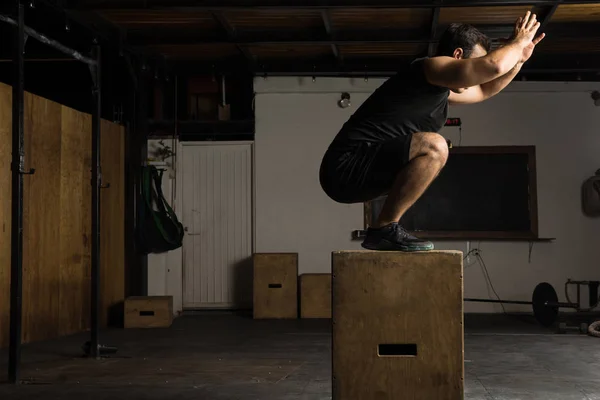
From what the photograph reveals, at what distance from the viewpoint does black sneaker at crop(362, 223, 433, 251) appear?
3289mm

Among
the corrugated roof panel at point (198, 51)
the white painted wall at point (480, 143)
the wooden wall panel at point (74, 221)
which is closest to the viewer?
the wooden wall panel at point (74, 221)

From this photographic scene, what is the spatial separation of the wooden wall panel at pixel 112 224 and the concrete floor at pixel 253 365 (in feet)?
2.23

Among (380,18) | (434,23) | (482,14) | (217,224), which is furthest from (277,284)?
(482,14)

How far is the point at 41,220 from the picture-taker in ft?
22.3

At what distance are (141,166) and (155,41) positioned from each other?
1.85m

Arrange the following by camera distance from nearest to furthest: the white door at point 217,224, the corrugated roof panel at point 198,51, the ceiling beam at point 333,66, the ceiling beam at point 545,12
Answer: the ceiling beam at point 545,12 → the corrugated roof panel at point 198,51 → the ceiling beam at point 333,66 → the white door at point 217,224

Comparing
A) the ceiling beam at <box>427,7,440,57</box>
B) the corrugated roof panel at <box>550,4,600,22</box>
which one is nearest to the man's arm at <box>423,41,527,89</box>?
the ceiling beam at <box>427,7,440,57</box>

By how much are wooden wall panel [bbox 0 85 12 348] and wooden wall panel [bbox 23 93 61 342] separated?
247 mm

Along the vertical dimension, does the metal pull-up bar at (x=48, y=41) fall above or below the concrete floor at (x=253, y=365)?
above

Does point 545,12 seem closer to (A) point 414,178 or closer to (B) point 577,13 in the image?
(B) point 577,13

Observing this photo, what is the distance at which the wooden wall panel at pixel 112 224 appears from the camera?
311 inches

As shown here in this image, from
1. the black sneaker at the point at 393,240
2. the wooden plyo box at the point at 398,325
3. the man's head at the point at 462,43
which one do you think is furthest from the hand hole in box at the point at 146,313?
the man's head at the point at 462,43

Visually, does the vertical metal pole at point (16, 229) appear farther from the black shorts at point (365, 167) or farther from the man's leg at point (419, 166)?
the man's leg at point (419, 166)

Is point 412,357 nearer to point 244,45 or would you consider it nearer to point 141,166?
point 244,45
